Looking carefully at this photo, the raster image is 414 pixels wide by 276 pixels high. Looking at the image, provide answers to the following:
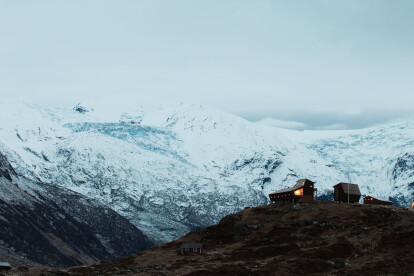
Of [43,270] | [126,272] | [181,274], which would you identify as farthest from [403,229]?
[43,270]

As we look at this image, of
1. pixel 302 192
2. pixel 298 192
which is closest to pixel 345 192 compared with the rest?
pixel 302 192

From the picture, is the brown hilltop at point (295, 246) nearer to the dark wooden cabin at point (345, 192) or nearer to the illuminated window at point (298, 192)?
the illuminated window at point (298, 192)

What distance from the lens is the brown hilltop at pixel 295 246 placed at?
9925 cm

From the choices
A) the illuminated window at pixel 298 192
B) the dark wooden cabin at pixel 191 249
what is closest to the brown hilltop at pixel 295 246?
the dark wooden cabin at pixel 191 249

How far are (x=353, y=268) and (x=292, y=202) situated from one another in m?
59.2

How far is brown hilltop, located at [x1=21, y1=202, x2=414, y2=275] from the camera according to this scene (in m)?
99.2

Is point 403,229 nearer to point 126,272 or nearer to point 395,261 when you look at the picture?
point 395,261

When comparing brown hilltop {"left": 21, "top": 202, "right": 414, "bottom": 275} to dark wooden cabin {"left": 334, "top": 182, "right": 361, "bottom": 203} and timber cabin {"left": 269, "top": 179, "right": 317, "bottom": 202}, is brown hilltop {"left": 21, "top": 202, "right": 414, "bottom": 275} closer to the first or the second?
timber cabin {"left": 269, "top": 179, "right": 317, "bottom": 202}

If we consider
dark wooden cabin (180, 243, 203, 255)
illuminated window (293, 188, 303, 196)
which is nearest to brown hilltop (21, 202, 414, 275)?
dark wooden cabin (180, 243, 203, 255)

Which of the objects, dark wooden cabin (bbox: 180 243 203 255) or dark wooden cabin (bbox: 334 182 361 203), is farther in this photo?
dark wooden cabin (bbox: 334 182 361 203)

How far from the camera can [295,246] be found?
116 metres

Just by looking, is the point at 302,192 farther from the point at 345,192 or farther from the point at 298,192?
the point at 345,192

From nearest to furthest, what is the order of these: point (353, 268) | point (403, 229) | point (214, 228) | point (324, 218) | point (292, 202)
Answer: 1. point (353, 268)
2. point (403, 229)
3. point (324, 218)
4. point (214, 228)
5. point (292, 202)

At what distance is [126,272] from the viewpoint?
106 m
